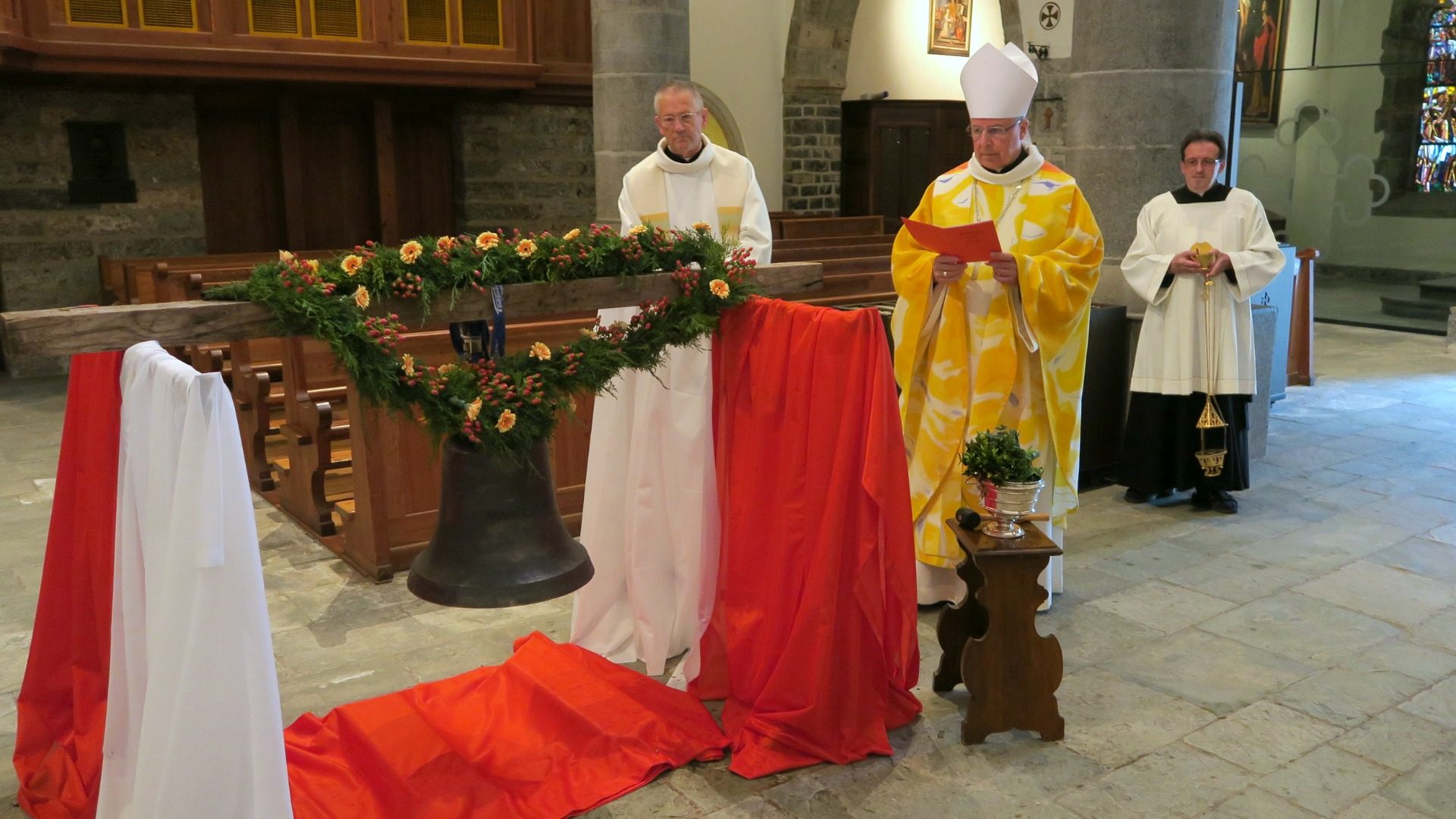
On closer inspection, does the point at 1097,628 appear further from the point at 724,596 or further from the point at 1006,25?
the point at 1006,25

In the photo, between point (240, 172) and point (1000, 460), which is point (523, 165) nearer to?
point (240, 172)

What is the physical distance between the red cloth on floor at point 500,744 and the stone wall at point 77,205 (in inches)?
290

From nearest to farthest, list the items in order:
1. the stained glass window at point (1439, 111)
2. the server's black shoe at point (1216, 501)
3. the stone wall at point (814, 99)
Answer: the server's black shoe at point (1216, 501), the stained glass window at point (1439, 111), the stone wall at point (814, 99)

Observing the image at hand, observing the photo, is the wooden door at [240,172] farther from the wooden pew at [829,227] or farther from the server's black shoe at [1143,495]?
the server's black shoe at [1143,495]

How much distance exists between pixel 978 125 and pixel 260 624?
304 cm

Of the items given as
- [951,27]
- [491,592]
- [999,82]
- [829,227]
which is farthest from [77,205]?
[951,27]

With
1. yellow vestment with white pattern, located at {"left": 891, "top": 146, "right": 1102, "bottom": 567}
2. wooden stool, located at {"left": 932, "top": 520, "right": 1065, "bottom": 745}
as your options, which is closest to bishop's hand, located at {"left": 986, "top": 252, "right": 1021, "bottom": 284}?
yellow vestment with white pattern, located at {"left": 891, "top": 146, "right": 1102, "bottom": 567}

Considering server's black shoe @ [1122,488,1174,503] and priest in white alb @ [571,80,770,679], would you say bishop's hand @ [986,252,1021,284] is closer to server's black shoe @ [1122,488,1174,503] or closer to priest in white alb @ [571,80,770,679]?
priest in white alb @ [571,80,770,679]

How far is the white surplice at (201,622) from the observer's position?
2188 mm

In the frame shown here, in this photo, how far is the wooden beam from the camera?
215 centimetres

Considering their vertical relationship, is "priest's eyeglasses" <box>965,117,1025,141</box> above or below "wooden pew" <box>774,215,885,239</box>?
above

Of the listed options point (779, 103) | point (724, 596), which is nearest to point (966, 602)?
point (724, 596)

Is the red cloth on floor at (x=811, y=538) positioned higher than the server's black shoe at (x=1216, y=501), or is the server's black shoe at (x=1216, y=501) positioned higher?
the red cloth on floor at (x=811, y=538)

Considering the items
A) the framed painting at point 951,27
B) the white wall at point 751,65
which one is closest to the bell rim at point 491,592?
the white wall at point 751,65
